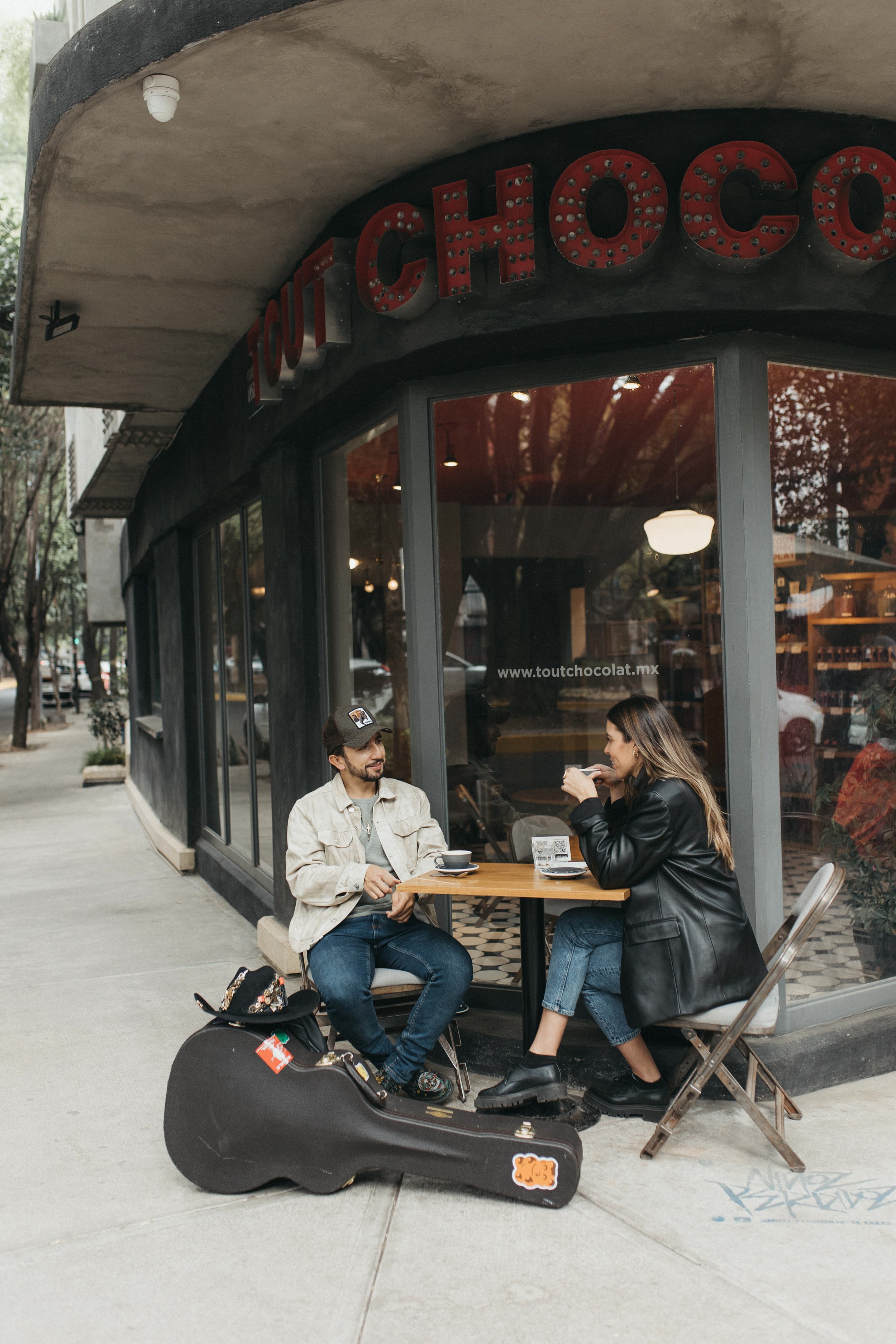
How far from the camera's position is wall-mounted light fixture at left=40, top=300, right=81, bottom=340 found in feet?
17.5

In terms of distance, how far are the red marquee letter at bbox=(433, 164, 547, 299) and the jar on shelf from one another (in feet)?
5.60

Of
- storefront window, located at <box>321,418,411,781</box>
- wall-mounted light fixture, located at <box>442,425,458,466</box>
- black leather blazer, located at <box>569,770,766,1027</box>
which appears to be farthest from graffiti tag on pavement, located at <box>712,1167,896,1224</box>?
wall-mounted light fixture, located at <box>442,425,458,466</box>

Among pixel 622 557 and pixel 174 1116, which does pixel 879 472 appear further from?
pixel 174 1116

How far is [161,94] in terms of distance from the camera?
11.0 feet

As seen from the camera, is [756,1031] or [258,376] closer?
[756,1031]

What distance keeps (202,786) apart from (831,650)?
602 cm

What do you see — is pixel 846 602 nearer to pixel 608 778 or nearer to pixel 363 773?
pixel 608 778

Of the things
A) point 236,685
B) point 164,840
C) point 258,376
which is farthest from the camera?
point 164,840

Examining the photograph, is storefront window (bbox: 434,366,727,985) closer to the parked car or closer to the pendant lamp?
the pendant lamp

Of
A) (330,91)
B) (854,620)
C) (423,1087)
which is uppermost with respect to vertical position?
(330,91)

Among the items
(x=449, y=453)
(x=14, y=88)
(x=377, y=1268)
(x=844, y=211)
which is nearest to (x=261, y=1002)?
(x=377, y=1268)

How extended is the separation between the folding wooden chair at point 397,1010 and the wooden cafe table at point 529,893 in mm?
266

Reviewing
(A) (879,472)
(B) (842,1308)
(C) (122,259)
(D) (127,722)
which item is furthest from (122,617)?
(B) (842,1308)

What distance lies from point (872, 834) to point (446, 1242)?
250 centimetres
